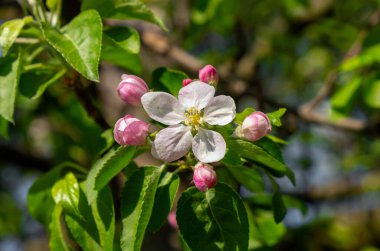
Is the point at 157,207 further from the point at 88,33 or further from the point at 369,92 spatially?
the point at 369,92

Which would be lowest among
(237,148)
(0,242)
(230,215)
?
(0,242)

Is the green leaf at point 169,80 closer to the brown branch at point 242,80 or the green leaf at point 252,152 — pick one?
the green leaf at point 252,152

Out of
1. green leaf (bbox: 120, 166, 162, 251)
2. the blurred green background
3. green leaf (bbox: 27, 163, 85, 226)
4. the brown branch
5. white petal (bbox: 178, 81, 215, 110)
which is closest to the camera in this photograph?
green leaf (bbox: 120, 166, 162, 251)

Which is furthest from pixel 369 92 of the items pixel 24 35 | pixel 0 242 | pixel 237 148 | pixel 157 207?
pixel 0 242

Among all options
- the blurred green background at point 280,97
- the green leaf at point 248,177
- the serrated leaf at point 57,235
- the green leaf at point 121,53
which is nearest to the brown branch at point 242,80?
the blurred green background at point 280,97

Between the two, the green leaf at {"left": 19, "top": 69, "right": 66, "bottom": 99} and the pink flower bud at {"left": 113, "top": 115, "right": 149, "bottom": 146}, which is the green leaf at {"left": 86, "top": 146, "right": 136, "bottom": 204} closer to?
the pink flower bud at {"left": 113, "top": 115, "right": 149, "bottom": 146}

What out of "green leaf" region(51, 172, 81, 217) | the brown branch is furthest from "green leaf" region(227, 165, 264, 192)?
the brown branch
